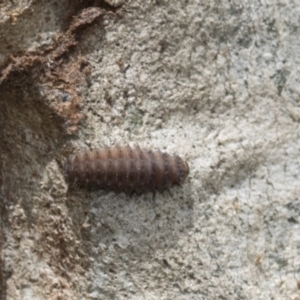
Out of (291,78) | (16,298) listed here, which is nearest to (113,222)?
(16,298)

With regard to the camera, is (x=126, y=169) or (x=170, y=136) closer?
(x=126, y=169)

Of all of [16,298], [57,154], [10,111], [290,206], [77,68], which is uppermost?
[77,68]

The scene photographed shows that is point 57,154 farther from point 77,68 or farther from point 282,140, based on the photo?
point 282,140

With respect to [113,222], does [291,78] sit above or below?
above
